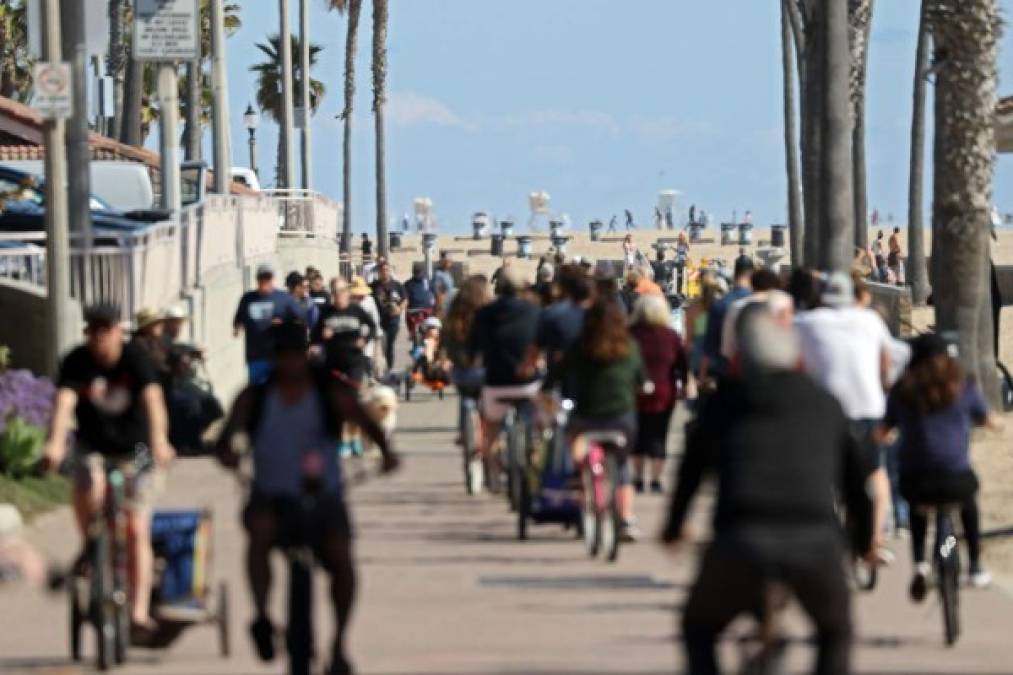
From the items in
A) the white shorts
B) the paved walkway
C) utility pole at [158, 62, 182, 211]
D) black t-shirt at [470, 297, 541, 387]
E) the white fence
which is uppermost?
utility pole at [158, 62, 182, 211]

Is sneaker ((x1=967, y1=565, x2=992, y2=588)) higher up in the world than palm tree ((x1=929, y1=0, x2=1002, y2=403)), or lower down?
lower down

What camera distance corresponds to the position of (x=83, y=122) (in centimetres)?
2809

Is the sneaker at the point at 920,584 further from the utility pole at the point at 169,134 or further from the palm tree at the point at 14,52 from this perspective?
the palm tree at the point at 14,52

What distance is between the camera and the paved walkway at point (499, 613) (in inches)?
539

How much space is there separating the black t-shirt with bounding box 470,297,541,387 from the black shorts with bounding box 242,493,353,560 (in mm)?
8369

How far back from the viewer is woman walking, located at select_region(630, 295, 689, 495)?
20328mm

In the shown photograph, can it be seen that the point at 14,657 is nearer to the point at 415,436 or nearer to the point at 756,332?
the point at 756,332

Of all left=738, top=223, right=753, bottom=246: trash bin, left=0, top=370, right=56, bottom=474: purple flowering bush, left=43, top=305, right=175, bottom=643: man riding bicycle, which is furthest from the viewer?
left=738, top=223, right=753, bottom=246: trash bin

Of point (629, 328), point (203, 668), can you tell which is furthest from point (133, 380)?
point (629, 328)

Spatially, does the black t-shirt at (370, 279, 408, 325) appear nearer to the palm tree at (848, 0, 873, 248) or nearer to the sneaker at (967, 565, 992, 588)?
the palm tree at (848, 0, 873, 248)

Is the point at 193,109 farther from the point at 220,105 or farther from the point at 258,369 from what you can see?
the point at 258,369

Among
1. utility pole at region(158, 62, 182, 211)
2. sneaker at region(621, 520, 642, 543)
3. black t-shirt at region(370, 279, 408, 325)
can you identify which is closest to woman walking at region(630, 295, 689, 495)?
sneaker at region(621, 520, 642, 543)

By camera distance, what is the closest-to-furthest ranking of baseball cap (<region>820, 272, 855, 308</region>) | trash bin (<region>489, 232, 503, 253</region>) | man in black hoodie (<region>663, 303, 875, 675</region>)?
man in black hoodie (<region>663, 303, 875, 675</region>), baseball cap (<region>820, 272, 855, 308</region>), trash bin (<region>489, 232, 503, 253</region>)

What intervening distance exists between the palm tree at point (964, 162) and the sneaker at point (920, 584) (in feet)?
41.2
